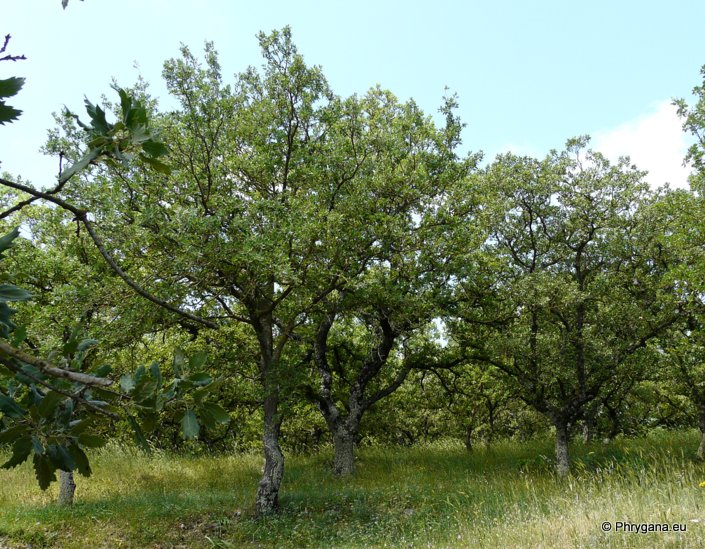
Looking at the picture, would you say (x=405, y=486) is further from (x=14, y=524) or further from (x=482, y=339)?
(x=14, y=524)

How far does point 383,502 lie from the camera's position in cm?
1112

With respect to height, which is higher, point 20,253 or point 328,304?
point 20,253

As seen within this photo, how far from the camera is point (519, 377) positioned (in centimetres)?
1361

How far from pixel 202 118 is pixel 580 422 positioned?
60.5 feet

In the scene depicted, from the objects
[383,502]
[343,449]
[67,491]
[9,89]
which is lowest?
[383,502]

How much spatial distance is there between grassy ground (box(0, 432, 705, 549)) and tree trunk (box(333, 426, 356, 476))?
486mm

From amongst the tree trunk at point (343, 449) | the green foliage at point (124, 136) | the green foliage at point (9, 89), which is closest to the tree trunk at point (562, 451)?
the tree trunk at point (343, 449)

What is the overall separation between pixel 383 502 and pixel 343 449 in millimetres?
3336

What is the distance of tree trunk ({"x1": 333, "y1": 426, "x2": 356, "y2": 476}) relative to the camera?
1424cm

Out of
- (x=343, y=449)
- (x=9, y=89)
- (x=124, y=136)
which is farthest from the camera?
(x=343, y=449)

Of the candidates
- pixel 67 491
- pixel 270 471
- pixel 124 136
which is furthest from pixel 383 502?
pixel 124 136

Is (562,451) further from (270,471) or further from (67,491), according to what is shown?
(67,491)

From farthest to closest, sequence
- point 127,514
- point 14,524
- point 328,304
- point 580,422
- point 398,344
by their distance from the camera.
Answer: point 580,422 → point 398,344 → point 328,304 → point 127,514 → point 14,524

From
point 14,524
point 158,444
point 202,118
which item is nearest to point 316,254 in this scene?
point 202,118
